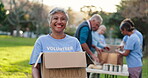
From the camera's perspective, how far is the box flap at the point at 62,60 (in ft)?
8.64

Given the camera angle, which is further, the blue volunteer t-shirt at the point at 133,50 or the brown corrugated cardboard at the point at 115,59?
the brown corrugated cardboard at the point at 115,59

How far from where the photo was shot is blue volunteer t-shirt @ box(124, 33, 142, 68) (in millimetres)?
5035

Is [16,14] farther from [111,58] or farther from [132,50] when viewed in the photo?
[132,50]

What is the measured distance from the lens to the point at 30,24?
58000mm

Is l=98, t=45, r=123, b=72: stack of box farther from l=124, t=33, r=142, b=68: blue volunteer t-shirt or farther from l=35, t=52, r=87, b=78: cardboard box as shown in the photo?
l=35, t=52, r=87, b=78: cardboard box

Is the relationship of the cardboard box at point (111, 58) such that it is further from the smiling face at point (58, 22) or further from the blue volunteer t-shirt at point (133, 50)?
the smiling face at point (58, 22)

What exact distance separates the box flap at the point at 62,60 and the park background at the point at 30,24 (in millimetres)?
808

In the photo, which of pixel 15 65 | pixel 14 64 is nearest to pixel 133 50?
pixel 15 65

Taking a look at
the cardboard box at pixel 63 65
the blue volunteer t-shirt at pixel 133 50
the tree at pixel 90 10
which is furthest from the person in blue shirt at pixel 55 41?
the tree at pixel 90 10

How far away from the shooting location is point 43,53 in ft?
8.66

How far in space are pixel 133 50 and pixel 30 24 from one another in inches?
2120

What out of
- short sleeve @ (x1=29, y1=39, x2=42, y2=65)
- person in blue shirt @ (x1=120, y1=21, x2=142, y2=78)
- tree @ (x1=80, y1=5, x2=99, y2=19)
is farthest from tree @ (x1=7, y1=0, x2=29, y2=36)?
short sleeve @ (x1=29, y1=39, x2=42, y2=65)

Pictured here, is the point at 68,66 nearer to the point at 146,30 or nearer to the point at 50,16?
the point at 50,16

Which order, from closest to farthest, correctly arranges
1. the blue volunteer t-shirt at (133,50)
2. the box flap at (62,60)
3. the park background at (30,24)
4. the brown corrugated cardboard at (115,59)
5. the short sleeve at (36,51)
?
1. the box flap at (62,60)
2. the short sleeve at (36,51)
3. the blue volunteer t-shirt at (133,50)
4. the brown corrugated cardboard at (115,59)
5. the park background at (30,24)
